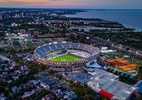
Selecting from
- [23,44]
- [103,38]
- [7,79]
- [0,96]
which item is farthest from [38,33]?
[0,96]

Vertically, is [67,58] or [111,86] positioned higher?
[111,86]

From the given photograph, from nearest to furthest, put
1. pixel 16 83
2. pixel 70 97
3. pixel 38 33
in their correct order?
pixel 70 97 → pixel 16 83 → pixel 38 33

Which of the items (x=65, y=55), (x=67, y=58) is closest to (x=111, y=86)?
(x=67, y=58)

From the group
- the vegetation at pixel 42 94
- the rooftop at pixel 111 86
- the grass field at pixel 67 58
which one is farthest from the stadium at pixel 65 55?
the vegetation at pixel 42 94

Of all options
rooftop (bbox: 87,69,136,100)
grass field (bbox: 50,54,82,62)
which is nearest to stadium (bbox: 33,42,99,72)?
grass field (bbox: 50,54,82,62)

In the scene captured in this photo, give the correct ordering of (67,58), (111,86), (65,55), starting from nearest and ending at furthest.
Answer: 1. (111,86)
2. (67,58)
3. (65,55)

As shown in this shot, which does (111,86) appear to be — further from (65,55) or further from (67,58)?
(65,55)

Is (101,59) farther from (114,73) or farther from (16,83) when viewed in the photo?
(16,83)

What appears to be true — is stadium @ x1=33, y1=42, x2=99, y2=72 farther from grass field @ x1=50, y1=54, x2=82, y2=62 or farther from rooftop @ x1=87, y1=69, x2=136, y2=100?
rooftop @ x1=87, y1=69, x2=136, y2=100
